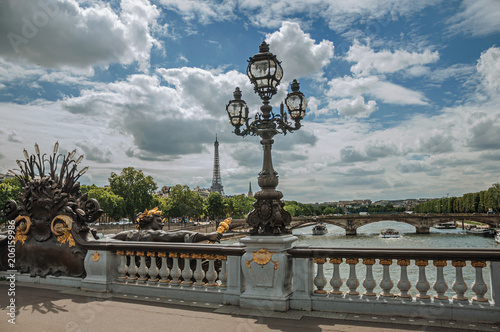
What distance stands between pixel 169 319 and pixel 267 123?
3.56 m

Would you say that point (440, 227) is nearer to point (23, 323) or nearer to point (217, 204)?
point (217, 204)

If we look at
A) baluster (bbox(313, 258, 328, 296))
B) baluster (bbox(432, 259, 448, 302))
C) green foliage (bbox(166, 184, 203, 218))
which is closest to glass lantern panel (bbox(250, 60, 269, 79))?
baluster (bbox(313, 258, 328, 296))

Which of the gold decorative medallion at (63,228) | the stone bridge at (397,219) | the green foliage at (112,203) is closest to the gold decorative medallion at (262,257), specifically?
the gold decorative medallion at (63,228)

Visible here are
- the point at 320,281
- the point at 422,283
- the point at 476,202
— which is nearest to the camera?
the point at 422,283

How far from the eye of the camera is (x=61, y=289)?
7.73 meters

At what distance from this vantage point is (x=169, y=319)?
5.79 m

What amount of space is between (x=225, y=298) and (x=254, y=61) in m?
4.03

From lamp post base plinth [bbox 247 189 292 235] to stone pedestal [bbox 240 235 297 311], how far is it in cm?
20

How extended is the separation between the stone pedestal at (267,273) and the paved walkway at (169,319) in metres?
0.19

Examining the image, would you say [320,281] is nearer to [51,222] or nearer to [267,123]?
[267,123]

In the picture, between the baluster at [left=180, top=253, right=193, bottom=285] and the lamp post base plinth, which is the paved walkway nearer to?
the baluster at [left=180, top=253, right=193, bottom=285]

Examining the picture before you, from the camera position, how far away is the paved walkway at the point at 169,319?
5270mm

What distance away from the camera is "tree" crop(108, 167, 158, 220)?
6731cm

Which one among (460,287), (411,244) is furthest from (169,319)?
(411,244)
